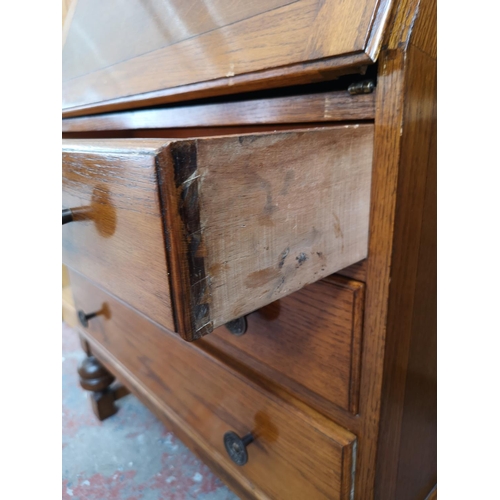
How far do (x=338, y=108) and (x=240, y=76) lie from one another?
0.10 meters

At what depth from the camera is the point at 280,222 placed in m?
0.28

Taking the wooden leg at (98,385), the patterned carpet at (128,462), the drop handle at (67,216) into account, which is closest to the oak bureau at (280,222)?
the drop handle at (67,216)

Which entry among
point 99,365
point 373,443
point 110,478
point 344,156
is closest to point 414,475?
point 373,443

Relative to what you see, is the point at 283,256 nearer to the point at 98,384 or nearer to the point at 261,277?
the point at 261,277

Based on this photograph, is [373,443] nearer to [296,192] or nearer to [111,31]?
[296,192]

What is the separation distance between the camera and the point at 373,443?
0.41 metres

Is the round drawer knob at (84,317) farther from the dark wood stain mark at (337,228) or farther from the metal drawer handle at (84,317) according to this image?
the dark wood stain mark at (337,228)

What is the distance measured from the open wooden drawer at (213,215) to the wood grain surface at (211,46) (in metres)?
0.07

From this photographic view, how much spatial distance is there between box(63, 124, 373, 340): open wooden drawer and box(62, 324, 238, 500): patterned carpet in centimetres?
60

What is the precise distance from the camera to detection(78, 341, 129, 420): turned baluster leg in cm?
96

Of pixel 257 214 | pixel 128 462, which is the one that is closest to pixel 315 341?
pixel 257 214

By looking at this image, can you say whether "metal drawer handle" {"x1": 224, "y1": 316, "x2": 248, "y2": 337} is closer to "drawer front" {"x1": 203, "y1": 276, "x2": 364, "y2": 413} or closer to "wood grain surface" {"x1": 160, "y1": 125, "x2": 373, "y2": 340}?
"drawer front" {"x1": 203, "y1": 276, "x2": 364, "y2": 413}

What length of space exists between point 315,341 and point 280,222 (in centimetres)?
18

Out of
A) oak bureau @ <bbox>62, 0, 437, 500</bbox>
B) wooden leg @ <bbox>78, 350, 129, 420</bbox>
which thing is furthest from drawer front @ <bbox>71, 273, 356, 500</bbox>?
wooden leg @ <bbox>78, 350, 129, 420</bbox>
